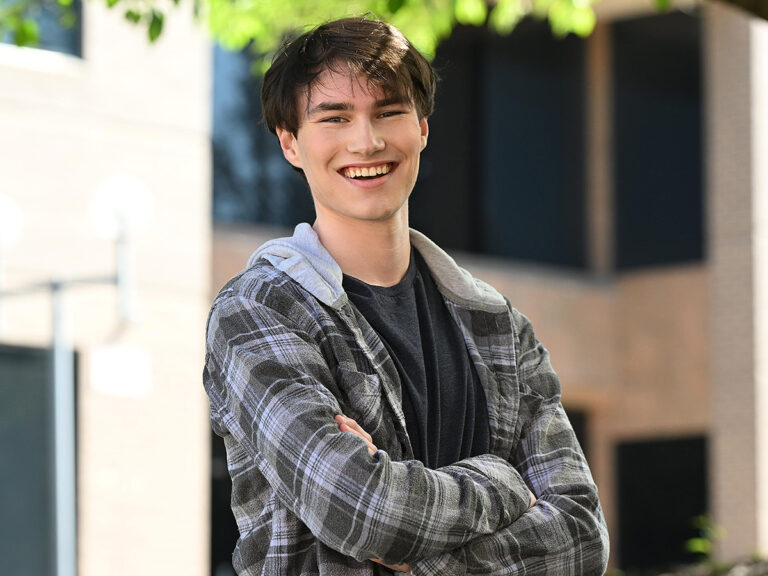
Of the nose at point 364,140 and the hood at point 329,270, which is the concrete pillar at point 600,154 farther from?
the nose at point 364,140

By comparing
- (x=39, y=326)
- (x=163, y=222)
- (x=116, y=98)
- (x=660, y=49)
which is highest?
(x=660, y=49)

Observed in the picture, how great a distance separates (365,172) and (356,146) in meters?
0.06

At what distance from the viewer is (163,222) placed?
42.1ft

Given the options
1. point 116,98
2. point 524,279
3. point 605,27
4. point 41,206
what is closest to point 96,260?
point 41,206

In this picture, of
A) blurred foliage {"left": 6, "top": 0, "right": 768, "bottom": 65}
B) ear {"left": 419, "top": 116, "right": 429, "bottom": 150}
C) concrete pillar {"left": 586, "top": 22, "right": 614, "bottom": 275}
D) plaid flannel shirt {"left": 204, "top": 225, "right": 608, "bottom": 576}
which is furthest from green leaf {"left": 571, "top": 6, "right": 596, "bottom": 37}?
concrete pillar {"left": 586, "top": 22, "right": 614, "bottom": 275}

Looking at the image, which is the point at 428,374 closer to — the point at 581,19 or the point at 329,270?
the point at 329,270

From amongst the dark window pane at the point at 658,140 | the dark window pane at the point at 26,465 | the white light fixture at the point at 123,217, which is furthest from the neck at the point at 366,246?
the dark window pane at the point at 658,140

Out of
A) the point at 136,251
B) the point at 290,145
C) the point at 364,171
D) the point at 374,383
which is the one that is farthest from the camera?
the point at 136,251

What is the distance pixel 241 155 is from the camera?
15.4 m

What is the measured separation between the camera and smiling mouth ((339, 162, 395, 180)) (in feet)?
9.40

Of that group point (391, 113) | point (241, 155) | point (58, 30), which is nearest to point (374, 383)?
point (391, 113)

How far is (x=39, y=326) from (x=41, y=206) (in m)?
0.88

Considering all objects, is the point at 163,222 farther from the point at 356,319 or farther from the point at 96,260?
the point at 356,319

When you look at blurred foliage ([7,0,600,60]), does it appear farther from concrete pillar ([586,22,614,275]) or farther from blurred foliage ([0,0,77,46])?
concrete pillar ([586,22,614,275])
